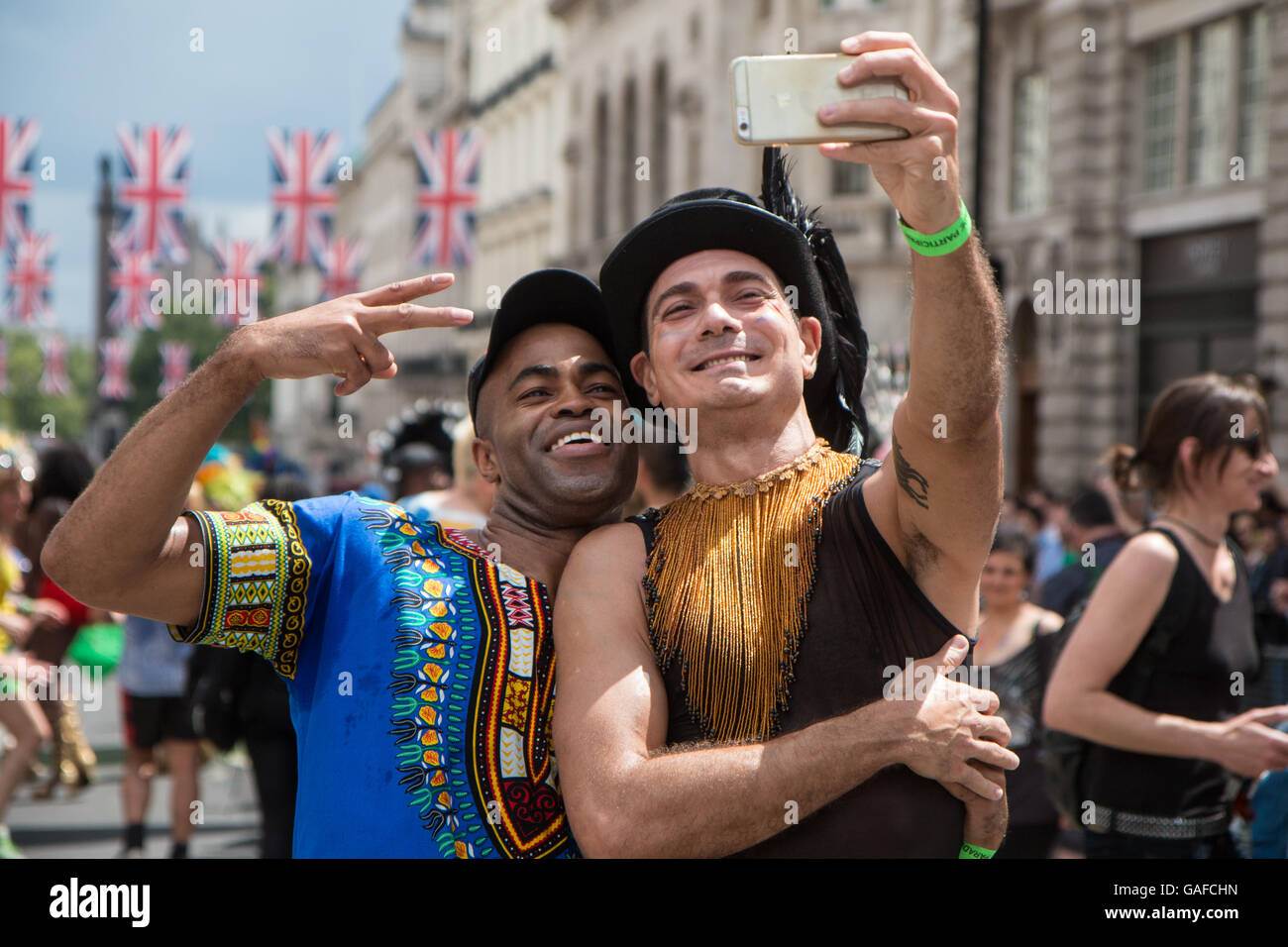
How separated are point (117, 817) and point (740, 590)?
7831mm

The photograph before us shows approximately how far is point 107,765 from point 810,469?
10014 millimetres

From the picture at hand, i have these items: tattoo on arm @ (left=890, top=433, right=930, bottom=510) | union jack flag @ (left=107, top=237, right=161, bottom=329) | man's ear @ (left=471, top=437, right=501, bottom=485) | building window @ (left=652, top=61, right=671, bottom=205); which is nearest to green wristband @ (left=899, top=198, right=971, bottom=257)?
Answer: tattoo on arm @ (left=890, top=433, right=930, bottom=510)

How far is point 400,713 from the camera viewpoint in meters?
2.43

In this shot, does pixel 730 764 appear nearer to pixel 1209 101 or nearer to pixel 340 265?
pixel 1209 101

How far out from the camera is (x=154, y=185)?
18156 millimetres

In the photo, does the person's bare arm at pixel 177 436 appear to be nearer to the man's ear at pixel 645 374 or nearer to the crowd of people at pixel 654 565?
the crowd of people at pixel 654 565

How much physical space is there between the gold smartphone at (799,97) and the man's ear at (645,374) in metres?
0.70

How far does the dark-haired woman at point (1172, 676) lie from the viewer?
3.88 meters

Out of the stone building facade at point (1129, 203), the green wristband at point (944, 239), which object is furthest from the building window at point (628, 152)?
the green wristband at point (944, 239)

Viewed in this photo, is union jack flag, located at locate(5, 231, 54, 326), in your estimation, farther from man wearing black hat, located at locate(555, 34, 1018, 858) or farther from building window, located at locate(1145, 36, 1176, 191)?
man wearing black hat, located at locate(555, 34, 1018, 858)

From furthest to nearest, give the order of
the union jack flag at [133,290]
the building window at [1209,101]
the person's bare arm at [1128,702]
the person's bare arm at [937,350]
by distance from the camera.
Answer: the union jack flag at [133,290], the building window at [1209,101], the person's bare arm at [1128,702], the person's bare arm at [937,350]

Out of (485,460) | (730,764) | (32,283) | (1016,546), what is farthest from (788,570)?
(32,283)
